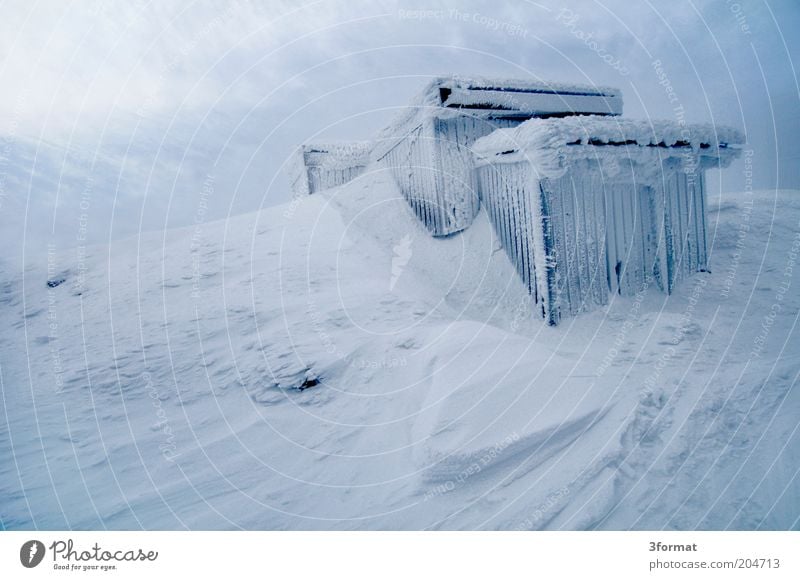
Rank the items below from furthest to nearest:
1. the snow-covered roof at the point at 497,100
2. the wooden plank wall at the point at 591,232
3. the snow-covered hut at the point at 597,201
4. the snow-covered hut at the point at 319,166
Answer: the snow-covered hut at the point at 319,166 → the snow-covered roof at the point at 497,100 → the wooden plank wall at the point at 591,232 → the snow-covered hut at the point at 597,201

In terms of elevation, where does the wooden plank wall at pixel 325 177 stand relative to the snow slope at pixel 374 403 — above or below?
above

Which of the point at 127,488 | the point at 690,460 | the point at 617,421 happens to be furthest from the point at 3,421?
the point at 690,460

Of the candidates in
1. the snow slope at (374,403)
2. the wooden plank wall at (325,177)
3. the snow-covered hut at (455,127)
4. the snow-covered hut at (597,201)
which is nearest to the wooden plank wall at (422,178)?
the snow-covered hut at (455,127)

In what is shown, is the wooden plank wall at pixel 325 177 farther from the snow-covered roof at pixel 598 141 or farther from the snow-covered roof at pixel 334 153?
the snow-covered roof at pixel 598 141

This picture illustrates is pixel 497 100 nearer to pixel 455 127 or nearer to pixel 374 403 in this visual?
pixel 455 127

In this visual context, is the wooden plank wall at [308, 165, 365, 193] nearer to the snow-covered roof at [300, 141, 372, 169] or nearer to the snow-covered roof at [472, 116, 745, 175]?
the snow-covered roof at [300, 141, 372, 169]

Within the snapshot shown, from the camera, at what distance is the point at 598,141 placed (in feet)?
9.47

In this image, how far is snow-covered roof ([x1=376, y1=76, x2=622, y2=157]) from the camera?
3.59 meters

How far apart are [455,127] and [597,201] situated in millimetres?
1304
